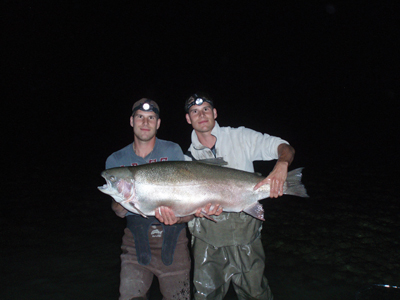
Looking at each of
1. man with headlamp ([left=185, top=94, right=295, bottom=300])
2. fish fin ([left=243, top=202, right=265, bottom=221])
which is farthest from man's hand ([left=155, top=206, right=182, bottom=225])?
fish fin ([left=243, top=202, right=265, bottom=221])

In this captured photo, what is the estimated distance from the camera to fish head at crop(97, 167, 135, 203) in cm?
319

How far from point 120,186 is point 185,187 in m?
0.75

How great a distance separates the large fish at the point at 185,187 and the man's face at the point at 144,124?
0.56 meters

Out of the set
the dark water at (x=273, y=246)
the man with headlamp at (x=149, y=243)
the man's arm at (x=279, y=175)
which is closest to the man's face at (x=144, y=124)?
the man with headlamp at (x=149, y=243)

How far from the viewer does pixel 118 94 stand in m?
99.1

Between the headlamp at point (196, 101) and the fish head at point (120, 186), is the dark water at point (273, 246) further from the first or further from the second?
the headlamp at point (196, 101)

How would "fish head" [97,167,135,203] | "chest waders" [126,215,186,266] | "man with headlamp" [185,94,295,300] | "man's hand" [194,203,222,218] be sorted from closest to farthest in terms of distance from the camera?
"fish head" [97,167,135,203] < "man's hand" [194,203,222,218] < "chest waders" [126,215,186,266] < "man with headlamp" [185,94,295,300]

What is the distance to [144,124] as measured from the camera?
12.2 feet

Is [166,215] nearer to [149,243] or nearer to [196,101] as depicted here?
[149,243]

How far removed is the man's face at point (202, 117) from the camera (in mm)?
3766

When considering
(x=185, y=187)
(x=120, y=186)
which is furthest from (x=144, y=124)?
(x=185, y=187)

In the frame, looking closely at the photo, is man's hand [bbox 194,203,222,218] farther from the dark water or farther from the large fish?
the dark water

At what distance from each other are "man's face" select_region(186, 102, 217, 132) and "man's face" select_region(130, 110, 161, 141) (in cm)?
54

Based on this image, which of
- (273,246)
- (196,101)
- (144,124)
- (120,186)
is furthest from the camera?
(273,246)
